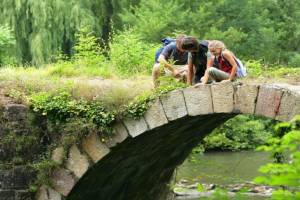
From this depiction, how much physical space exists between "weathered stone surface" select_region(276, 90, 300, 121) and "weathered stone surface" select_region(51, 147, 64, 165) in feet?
7.74

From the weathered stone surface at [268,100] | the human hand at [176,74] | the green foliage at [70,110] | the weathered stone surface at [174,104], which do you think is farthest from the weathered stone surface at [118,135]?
the weathered stone surface at [268,100]

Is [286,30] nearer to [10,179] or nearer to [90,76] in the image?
[90,76]

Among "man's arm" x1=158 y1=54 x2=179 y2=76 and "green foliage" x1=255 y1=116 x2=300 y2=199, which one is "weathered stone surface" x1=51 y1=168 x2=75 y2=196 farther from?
"green foliage" x1=255 y1=116 x2=300 y2=199

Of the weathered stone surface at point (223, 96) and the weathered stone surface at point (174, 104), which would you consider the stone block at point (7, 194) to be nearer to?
the weathered stone surface at point (174, 104)

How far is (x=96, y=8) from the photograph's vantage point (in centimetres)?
2089

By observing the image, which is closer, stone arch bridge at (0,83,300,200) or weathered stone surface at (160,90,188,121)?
stone arch bridge at (0,83,300,200)

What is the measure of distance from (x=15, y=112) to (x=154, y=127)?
1.52 metres

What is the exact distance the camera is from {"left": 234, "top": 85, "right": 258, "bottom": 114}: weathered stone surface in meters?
6.67

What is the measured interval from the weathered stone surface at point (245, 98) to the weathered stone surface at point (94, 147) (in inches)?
59.8

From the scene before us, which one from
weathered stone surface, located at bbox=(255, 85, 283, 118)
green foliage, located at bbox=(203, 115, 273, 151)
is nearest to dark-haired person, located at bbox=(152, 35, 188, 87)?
weathered stone surface, located at bbox=(255, 85, 283, 118)

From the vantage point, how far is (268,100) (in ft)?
21.6

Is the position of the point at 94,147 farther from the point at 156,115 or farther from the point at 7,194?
the point at 7,194

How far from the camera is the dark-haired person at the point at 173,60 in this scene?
718cm

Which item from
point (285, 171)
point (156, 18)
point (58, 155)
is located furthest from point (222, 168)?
point (285, 171)
